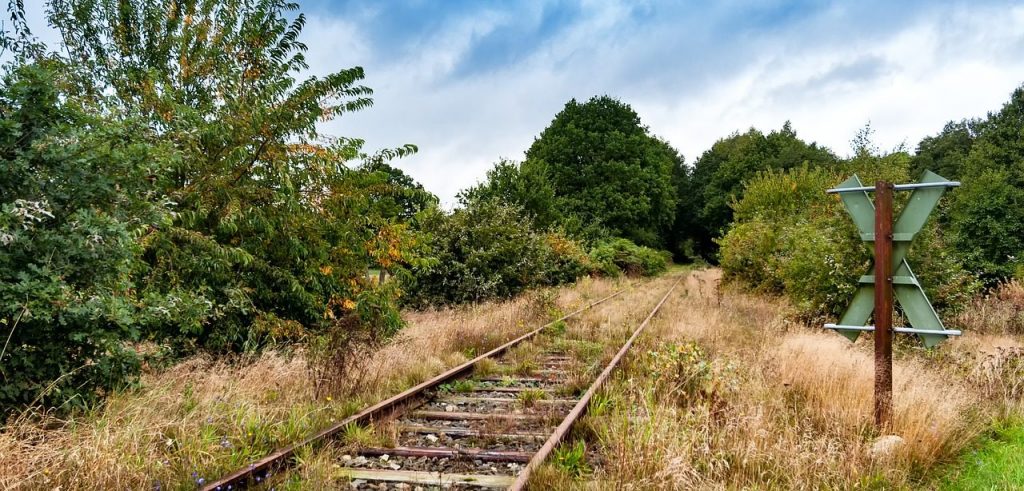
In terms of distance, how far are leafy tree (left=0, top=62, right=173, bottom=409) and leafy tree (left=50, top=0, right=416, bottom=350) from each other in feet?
6.25

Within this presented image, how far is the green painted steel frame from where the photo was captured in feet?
16.1

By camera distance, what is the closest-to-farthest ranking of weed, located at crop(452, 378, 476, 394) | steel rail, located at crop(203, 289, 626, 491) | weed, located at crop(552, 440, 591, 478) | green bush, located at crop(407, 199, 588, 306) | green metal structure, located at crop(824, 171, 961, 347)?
steel rail, located at crop(203, 289, 626, 491)
weed, located at crop(552, 440, 591, 478)
green metal structure, located at crop(824, 171, 961, 347)
weed, located at crop(452, 378, 476, 394)
green bush, located at crop(407, 199, 588, 306)

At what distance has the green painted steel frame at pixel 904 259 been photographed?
193 inches

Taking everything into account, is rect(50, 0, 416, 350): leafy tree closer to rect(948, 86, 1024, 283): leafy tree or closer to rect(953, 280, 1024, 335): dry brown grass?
rect(953, 280, 1024, 335): dry brown grass

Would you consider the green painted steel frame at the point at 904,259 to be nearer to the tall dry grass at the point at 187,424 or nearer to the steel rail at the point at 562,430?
the steel rail at the point at 562,430

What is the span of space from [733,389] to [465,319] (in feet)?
23.3

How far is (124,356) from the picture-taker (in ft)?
16.3

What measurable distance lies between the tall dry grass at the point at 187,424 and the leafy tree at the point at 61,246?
0.32 m

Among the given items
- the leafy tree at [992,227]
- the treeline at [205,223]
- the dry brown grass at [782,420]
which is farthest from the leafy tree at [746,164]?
the dry brown grass at [782,420]

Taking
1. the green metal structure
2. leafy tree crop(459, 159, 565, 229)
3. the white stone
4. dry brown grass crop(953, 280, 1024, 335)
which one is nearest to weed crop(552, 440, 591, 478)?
the white stone

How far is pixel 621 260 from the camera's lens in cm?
3697

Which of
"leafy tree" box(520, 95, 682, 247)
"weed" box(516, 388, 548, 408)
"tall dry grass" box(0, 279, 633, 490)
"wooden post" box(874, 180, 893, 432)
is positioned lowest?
"weed" box(516, 388, 548, 408)

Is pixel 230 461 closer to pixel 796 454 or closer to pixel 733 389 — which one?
pixel 796 454

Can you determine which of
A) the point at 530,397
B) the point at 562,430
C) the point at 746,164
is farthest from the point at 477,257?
the point at 746,164
